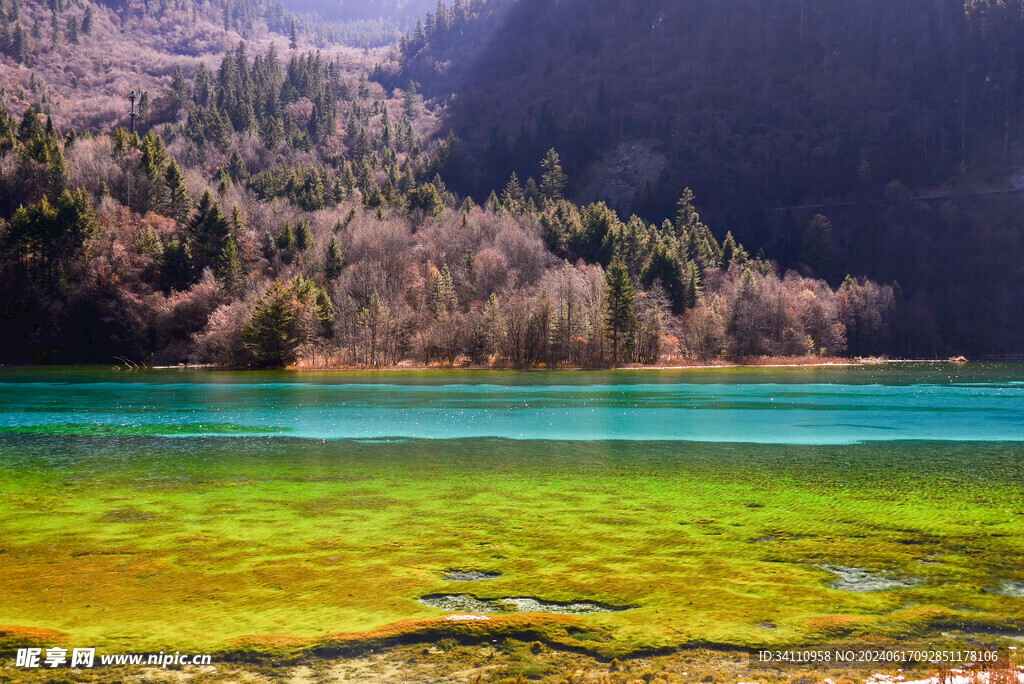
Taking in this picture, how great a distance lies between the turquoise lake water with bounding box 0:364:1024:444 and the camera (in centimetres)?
3316

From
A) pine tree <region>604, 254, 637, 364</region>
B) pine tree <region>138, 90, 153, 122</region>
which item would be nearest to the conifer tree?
pine tree <region>604, 254, 637, 364</region>

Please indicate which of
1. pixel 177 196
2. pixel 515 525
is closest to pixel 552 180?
pixel 177 196

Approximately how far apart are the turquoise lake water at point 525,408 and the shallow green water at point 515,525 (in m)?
0.46

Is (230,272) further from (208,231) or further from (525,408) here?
(525,408)

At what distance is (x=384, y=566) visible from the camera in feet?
43.0

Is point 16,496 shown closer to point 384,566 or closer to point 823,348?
point 384,566

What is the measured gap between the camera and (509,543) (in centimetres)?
1459

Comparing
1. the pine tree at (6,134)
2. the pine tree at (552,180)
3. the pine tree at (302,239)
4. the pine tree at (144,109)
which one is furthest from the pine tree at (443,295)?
the pine tree at (144,109)

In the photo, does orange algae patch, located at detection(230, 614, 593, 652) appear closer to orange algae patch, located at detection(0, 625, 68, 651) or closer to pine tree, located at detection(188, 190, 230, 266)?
orange algae patch, located at detection(0, 625, 68, 651)

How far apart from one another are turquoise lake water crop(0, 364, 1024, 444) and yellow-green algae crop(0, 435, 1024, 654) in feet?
26.3

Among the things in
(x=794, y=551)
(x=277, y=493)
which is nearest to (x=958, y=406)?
(x=794, y=551)

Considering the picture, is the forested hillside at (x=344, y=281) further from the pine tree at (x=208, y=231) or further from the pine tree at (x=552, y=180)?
the pine tree at (x=552, y=180)

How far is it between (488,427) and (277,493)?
16.6 metres

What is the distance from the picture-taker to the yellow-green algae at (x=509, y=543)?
10.4 m
